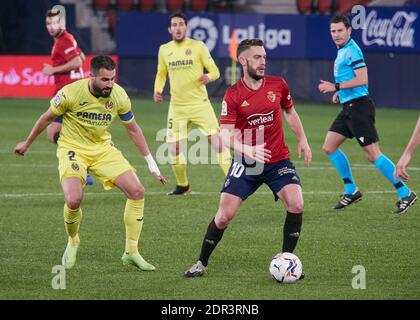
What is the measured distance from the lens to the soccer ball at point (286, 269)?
9137 millimetres

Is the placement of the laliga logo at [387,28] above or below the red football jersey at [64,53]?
below

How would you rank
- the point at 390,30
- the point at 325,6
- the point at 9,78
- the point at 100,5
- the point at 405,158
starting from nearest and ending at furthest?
the point at 405,158
the point at 390,30
the point at 9,78
the point at 325,6
the point at 100,5

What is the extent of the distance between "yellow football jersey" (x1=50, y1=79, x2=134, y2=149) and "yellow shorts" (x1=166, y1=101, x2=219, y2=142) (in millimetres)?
4908

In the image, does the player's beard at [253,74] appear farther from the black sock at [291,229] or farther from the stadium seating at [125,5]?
the stadium seating at [125,5]

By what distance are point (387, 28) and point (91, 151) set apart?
21504mm

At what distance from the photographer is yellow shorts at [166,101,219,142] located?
596 inches

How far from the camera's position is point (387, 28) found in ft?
99.8

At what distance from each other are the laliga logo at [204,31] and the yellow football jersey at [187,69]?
17010 mm

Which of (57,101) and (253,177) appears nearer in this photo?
(253,177)

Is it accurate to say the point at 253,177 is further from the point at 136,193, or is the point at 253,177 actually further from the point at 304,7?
the point at 304,7

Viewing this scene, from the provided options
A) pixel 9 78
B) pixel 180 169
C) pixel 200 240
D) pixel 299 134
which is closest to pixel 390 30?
pixel 9 78

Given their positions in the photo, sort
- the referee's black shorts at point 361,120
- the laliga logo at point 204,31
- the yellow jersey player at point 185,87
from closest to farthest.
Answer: the referee's black shorts at point 361,120 → the yellow jersey player at point 185,87 → the laliga logo at point 204,31

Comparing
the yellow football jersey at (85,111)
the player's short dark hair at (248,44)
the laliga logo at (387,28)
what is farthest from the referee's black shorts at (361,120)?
the laliga logo at (387,28)

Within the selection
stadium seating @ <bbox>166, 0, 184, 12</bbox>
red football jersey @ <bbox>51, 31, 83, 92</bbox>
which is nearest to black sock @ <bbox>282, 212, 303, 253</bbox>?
red football jersey @ <bbox>51, 31, 83, 92</bbox>
